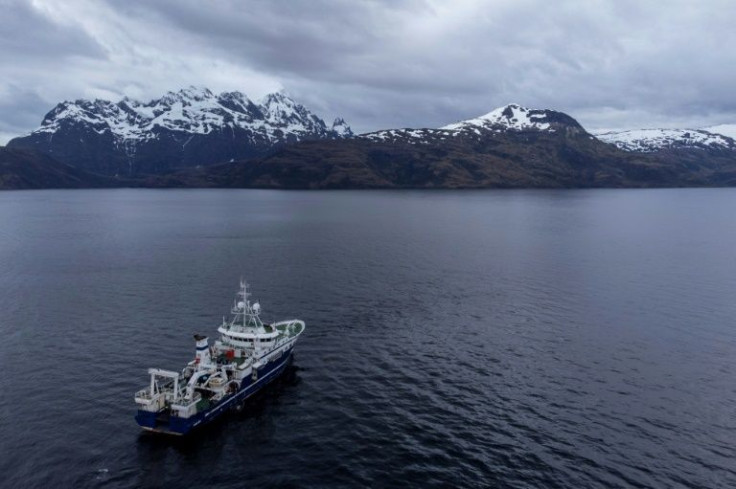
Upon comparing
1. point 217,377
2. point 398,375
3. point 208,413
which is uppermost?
point 217,377

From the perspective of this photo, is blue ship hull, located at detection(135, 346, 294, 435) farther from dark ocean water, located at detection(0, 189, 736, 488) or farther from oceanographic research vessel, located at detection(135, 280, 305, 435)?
dark ocean water, located at detection(0, 189, 736, 488)

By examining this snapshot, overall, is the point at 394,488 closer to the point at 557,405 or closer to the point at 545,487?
the point at 545,487

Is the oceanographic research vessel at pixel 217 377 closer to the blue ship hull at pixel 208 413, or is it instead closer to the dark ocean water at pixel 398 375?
the blue ship hull at pixel 208 413

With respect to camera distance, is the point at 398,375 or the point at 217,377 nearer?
the point at 217,377

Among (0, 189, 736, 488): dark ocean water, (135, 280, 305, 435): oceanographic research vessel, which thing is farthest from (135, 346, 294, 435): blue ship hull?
(0, 189, 736, 488): dark ocean water

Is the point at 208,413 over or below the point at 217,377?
below

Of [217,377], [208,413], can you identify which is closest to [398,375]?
[217,377]

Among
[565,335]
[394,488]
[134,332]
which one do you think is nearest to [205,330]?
[134,332]

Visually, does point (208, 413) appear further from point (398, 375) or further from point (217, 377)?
point (398, 375)
